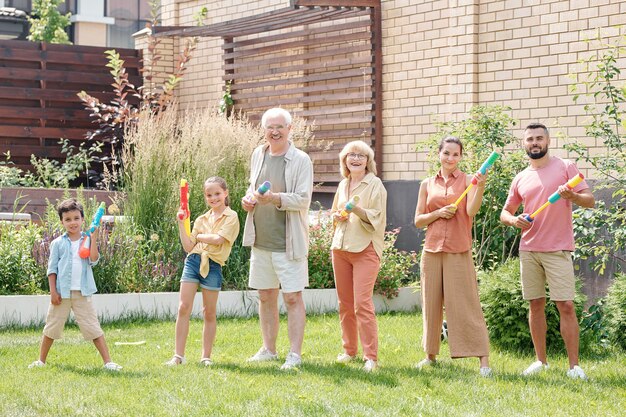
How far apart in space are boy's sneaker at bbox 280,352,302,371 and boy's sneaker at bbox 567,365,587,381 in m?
1.73

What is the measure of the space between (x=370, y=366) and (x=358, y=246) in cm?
80

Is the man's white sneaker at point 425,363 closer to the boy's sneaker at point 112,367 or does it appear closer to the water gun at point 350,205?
the water gun at point 350,205

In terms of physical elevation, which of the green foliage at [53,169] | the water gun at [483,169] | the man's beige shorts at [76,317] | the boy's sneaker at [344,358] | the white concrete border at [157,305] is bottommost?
the boy's sneaker at [344,358]

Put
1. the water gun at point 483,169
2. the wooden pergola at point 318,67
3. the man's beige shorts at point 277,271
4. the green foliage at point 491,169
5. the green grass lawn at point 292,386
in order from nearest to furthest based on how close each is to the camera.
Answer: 1. the green grass lawn at point 292,386
2. the water gun at point 483,169
3. the man's beige shorts at point 277,271
4. the green foliage at point 491,169
5. the wooden pergola at point 318,67

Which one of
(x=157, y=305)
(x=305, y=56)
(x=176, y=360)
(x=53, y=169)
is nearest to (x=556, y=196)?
(x=176, y=360)

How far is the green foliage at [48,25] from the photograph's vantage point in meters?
25.6

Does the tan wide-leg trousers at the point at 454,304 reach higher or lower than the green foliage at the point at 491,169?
lower

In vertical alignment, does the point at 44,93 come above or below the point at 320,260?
above

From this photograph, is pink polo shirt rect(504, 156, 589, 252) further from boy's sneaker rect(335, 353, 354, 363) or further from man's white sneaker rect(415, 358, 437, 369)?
boy's sneaker rect(335, 353, 354, 363)

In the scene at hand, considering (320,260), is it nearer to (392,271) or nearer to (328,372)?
(392,271)

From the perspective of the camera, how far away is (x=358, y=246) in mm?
7250

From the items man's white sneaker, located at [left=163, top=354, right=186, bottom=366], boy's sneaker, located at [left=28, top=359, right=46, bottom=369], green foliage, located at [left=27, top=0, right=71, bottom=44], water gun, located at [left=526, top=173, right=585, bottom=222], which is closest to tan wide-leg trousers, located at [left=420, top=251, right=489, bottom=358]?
water gun, located at [left=526, top=173, right=585, bottom=222]

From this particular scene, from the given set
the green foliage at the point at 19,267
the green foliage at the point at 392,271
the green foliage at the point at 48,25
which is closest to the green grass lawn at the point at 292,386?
the green foliage at the point at 19,267

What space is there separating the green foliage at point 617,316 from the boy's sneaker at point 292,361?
90.8 inches
